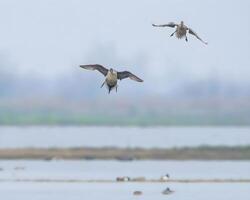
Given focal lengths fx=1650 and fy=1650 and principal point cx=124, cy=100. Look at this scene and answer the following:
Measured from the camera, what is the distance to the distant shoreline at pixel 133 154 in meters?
55.6

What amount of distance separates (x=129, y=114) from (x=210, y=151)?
135ft

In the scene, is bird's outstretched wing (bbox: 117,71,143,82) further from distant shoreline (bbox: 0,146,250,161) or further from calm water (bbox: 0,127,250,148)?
calm water (bbox: 0,127,250,148)
